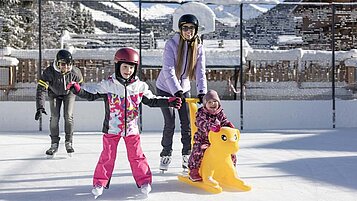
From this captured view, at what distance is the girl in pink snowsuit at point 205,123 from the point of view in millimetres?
3734

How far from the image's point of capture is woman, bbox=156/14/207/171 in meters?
4.12

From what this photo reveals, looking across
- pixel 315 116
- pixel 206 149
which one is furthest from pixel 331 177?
pixel 315 116

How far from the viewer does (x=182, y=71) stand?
167 inches

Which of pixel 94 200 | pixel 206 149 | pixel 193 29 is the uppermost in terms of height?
pixel 193 29

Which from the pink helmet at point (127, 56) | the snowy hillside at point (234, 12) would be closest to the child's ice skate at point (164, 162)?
the pink helmet at point (127, 56)

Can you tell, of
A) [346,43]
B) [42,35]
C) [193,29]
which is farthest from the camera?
[346,43]

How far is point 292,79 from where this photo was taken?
369 inches

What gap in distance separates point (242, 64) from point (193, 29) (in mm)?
5175

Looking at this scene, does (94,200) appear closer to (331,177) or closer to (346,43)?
(331,177)

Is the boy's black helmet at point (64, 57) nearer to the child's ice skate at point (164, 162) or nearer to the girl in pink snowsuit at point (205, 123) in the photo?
the child's ice skate at point (164, 162)

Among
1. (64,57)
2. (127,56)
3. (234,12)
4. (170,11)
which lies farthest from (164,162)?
(234,12)

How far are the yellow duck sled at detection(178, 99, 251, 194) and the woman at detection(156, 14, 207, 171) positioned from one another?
506mm

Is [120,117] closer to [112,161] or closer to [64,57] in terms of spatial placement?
[112,161]

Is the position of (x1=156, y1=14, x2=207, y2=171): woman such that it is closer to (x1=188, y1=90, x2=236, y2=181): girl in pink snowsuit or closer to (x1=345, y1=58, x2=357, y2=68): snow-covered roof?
(x1=188, y1=90, x2=236, y2=181): girl in pink snowsuit
